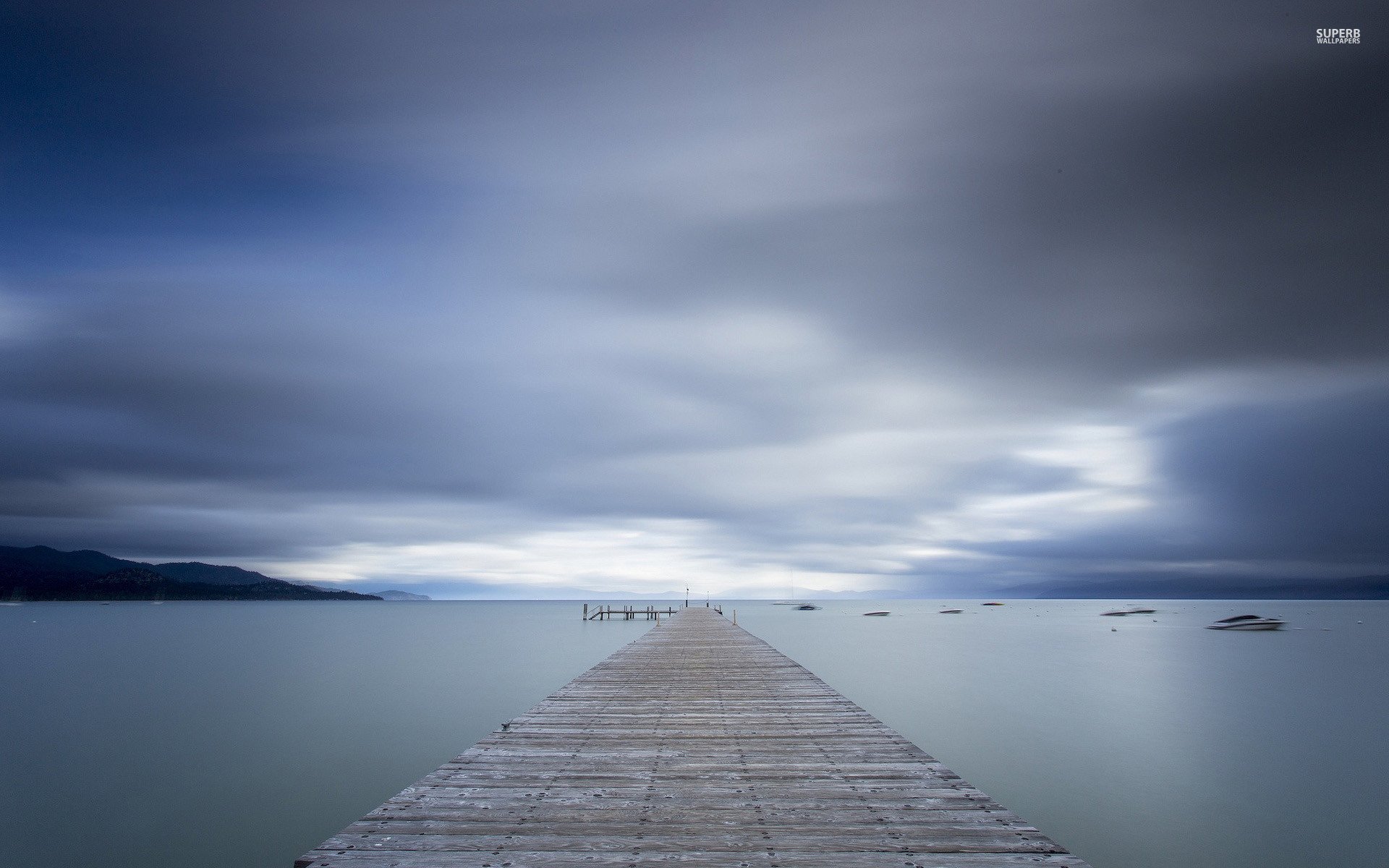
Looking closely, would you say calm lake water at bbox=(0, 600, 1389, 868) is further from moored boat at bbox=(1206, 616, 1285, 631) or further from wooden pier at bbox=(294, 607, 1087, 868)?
moored boat at bbox=(1206, 616, 1285, 631)

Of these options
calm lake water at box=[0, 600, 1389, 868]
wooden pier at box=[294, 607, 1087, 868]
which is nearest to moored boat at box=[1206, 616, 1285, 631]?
calm lake water at box=[0, 600, 1389, 868]

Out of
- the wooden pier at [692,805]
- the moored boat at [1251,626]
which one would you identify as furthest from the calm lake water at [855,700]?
the moored boat at [1251,626]

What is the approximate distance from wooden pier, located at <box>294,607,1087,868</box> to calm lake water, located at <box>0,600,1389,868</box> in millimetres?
6338

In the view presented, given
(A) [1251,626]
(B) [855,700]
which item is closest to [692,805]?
(B) [855,700]

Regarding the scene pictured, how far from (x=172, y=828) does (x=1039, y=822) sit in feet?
53.8

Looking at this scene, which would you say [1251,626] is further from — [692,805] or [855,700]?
[692,805]

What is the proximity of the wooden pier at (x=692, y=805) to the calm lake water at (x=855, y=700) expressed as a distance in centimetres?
634

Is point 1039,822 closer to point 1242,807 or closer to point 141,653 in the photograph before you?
point 1242,807

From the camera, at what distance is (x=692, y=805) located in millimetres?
6422

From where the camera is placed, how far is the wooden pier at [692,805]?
5.30 meters

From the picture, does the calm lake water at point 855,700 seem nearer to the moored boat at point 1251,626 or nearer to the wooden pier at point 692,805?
the wooden pier at point 692,805

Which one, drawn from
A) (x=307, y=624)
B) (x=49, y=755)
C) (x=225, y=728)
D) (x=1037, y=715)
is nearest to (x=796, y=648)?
(x=1037, y=715)

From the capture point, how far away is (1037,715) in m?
23.6

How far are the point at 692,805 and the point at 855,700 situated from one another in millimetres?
21466
